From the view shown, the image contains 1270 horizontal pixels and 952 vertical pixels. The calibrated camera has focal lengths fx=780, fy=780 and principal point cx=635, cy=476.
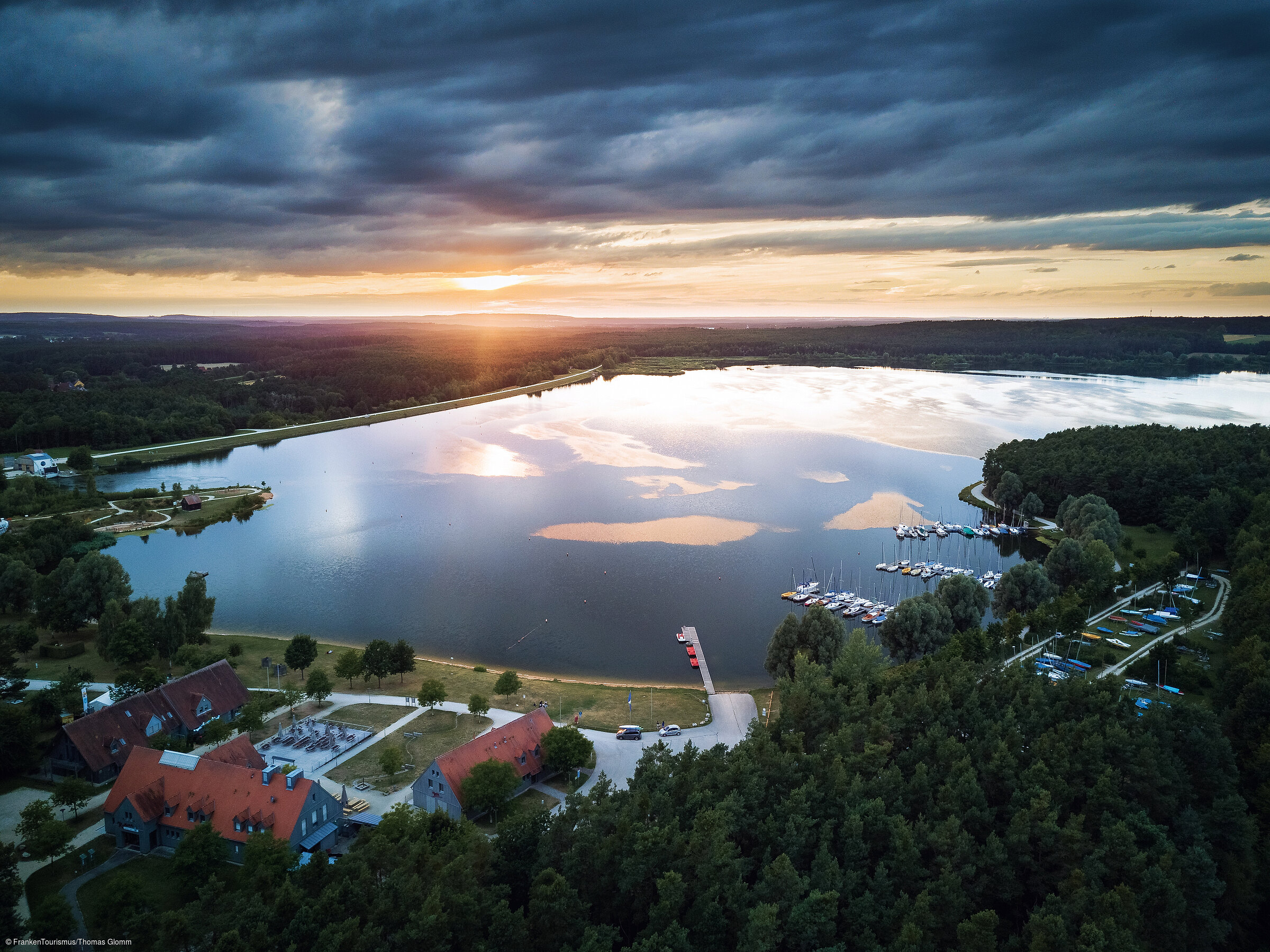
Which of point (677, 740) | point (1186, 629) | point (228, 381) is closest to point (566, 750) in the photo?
point (677, 740)

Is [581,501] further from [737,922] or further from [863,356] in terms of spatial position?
[863,356]

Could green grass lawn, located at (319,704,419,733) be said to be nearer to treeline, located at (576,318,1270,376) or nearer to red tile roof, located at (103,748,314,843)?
red tile roof, located at (103,748,314,843)

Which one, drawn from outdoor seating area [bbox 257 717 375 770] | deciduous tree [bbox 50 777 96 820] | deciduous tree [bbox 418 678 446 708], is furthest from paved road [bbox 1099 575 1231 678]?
deciduous tree [bbox 50 777 96 820]

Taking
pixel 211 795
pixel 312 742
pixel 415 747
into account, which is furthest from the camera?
pixel 415 747

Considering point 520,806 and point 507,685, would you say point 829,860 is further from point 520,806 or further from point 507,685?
point 507,685

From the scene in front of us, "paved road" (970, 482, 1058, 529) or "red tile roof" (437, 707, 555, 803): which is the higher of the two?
"red tile roof" (437, 707, 555, 803)

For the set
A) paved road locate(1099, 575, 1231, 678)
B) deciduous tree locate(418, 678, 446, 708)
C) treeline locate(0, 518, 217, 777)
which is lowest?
paved road locate(1099, 575, 1231, 678)

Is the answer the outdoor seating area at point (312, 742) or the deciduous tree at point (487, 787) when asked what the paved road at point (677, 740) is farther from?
the outdoor seating area at point (312, 742)

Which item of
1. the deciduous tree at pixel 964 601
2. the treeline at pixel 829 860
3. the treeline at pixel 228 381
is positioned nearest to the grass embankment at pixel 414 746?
the treeline at pixel 829 860
